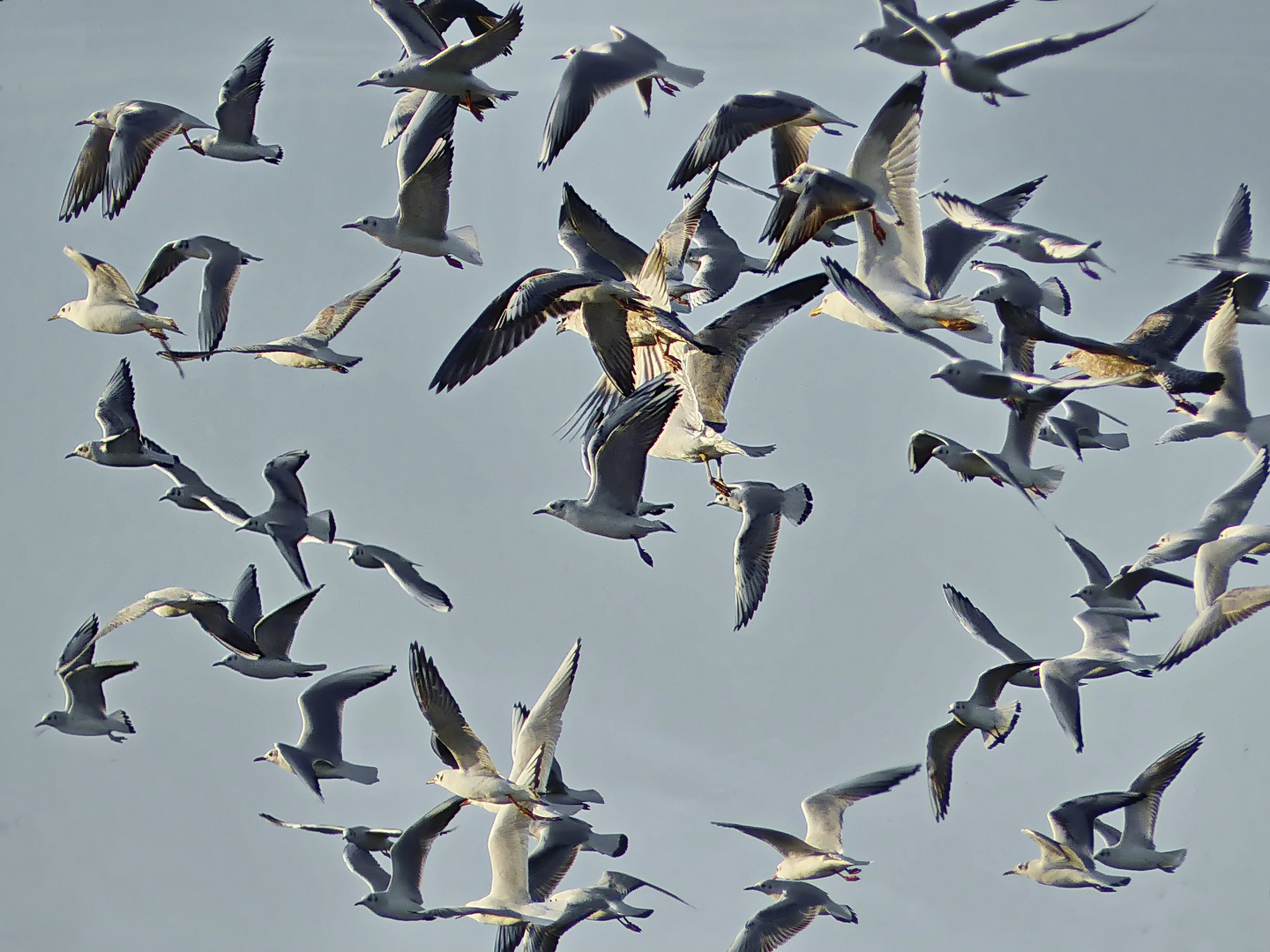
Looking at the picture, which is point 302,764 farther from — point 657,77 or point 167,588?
point 657,77

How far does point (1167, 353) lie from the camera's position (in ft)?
34.2

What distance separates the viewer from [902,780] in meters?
11.7

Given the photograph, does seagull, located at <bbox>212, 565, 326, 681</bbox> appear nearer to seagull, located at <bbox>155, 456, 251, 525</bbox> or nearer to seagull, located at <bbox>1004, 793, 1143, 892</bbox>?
seagull, located at <bbox>155, 456, 251, 525</bbox>

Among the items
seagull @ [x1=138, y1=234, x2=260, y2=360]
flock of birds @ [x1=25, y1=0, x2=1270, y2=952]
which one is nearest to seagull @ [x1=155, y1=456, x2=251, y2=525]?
flock of birds @ [x1=25, y1=0, x2=1270, y2=952]

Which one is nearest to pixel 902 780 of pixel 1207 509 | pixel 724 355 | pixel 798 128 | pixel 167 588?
pixel 1207 509

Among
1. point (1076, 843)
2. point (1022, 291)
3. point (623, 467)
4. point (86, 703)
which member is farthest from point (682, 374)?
point (86, 703)

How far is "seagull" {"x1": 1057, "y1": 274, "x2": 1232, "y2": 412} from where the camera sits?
9.87 meters

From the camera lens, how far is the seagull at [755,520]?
36.3 ft

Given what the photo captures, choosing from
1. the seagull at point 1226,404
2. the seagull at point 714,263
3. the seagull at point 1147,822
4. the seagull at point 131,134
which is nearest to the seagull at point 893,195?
the seagull at point 714,263

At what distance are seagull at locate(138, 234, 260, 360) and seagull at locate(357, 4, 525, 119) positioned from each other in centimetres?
279

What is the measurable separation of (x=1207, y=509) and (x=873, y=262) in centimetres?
356

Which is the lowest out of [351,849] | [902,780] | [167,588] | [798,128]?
[351,849]

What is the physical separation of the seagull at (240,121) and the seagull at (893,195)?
15.8ft

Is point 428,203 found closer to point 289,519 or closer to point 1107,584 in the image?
point 289,519
